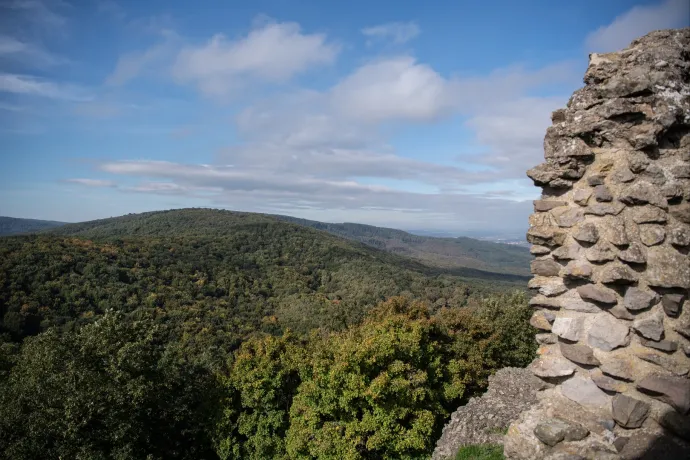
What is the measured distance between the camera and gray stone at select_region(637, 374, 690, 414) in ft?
11.5

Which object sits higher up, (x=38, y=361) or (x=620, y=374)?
(x=620, y=374)

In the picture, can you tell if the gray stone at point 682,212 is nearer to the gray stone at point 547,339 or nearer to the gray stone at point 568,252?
the gray stone at point 568,252

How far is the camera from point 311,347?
2000 centimetres

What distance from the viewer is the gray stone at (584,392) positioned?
391 centimetres

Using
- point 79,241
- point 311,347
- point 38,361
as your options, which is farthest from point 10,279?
point 311,347

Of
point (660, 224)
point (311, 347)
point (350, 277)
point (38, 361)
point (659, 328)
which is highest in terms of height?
point (660, 224)

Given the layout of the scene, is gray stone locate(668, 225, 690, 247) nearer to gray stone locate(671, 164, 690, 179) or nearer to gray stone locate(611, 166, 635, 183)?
gray stone locate(671, 164, 690, 179)

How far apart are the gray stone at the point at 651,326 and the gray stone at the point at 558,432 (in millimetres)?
1132

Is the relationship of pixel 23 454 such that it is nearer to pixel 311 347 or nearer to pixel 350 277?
pixel 311 347

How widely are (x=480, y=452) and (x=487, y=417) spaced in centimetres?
152

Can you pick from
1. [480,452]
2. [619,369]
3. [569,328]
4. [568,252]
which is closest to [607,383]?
[619,369]

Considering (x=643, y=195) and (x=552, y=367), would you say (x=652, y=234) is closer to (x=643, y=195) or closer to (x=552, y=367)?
(x=643, y=195)

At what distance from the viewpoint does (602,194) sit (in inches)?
164

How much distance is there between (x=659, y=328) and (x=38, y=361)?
18203 millimetres
